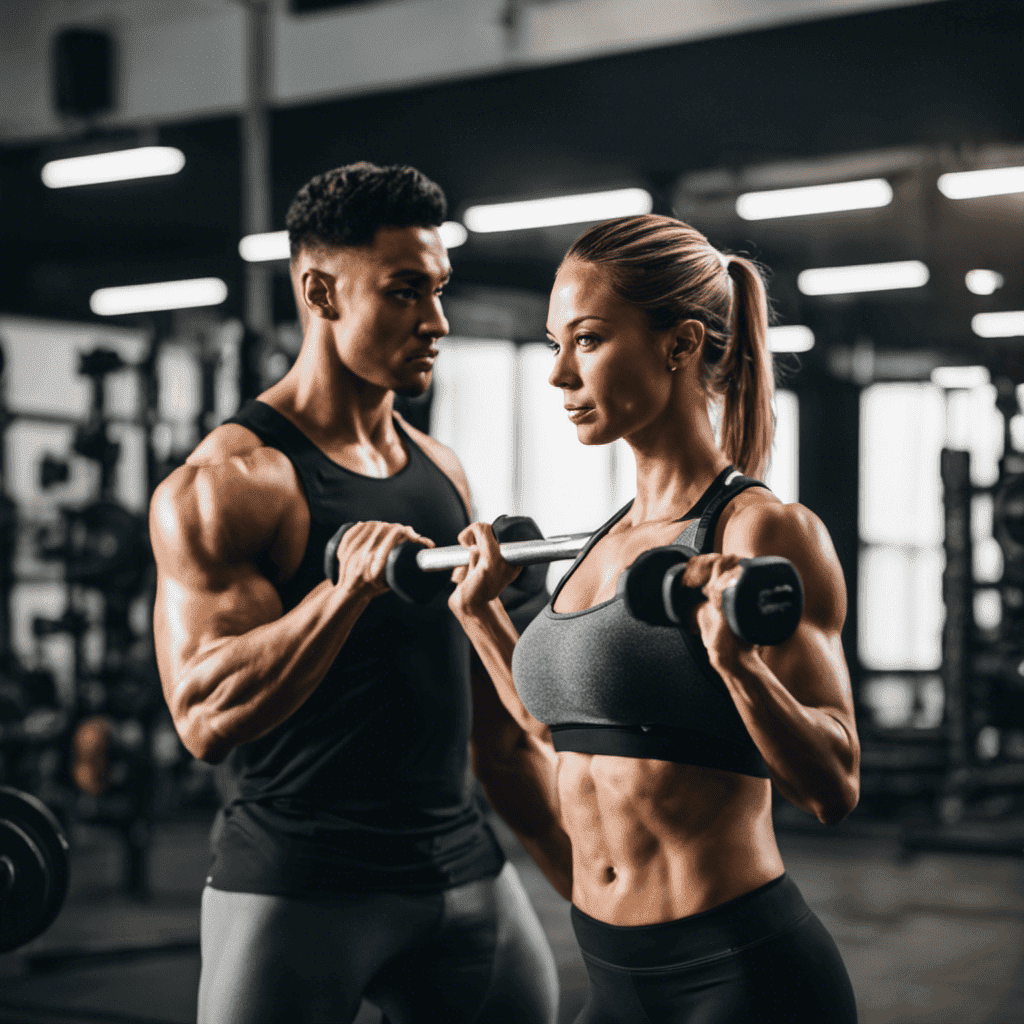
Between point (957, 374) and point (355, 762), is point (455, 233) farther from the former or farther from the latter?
point (355, 762)

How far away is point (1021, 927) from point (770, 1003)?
4.03 metres

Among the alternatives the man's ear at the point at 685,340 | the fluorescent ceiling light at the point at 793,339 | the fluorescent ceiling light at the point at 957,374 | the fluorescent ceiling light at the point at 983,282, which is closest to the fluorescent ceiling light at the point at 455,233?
the fluorescent ceiling light at the point at 793,339

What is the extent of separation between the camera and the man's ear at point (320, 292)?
73.7 inches

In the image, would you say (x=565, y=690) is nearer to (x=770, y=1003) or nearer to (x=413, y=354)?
(x=770, y=1003)

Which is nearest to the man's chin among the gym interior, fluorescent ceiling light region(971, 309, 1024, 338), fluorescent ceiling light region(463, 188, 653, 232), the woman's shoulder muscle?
the woman's shoulder muscle

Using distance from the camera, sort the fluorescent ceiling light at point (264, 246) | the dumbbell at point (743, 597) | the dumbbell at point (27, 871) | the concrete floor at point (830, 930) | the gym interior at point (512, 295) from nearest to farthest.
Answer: the dumbbell at point (743, 597), the dumbbell at point (27, 871), the concrete floor at point (830, 930), the gym interior at point (512, 295), the fluorescent ceiling light at point (264, 246)

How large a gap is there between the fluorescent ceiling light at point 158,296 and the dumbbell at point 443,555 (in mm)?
7475

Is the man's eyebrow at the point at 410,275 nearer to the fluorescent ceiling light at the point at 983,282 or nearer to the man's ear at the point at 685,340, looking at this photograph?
the man's ear at the point at 685,340

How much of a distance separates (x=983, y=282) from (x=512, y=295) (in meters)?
3.08

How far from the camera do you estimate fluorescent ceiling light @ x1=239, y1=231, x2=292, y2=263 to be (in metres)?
5.77

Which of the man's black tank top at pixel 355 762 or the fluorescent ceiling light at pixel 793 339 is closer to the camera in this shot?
the man's black tank top at pixel 355 762

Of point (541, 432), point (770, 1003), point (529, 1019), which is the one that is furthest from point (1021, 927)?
point (541, 432)

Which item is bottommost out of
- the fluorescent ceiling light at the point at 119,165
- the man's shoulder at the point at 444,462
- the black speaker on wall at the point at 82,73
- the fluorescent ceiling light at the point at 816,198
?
the man's shoulder at the point at 444,462

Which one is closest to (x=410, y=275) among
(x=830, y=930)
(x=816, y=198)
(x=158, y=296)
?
(x=830, y=930)
